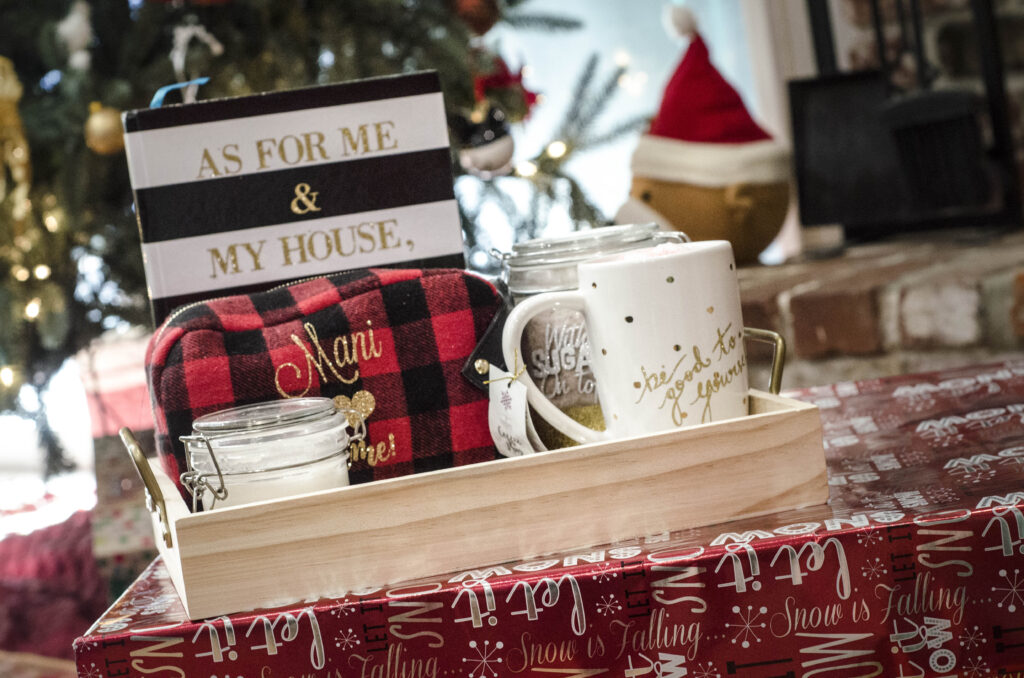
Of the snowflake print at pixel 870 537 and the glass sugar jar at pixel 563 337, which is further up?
the glass sugar jar at pixel 563 337

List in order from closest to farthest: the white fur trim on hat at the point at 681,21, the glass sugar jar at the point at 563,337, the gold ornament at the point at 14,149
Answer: the glass sugar jar at the point at 563,337
the gold ornament at the point at 14,149
the white fur trim on hat at the point at 681,21

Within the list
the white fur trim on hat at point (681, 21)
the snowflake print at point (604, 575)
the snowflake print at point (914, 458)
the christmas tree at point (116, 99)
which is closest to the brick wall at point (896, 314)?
the christmas tree at point (116, 99)

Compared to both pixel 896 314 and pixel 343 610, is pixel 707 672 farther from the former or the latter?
pixel 896 314

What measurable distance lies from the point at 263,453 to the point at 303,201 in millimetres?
261

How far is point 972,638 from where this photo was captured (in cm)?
45

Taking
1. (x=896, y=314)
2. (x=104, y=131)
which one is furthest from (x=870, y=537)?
(x=104, y=131)

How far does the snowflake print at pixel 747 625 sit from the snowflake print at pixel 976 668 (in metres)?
0.09

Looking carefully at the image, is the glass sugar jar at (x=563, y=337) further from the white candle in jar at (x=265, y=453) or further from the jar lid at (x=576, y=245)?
the white candle in jar at (x=265, y=453)

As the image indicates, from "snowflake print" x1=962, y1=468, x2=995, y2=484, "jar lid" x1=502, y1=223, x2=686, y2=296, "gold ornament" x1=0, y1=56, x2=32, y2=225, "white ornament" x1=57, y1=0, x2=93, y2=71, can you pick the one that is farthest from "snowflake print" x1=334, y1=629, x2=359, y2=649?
"white ornament" x1=57, y1=0, x2=93, y2=71

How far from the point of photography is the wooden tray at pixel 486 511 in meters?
0.45

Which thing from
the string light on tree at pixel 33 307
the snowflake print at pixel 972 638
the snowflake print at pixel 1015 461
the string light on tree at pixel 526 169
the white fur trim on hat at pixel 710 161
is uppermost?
the string light on tree at pixel 526 169

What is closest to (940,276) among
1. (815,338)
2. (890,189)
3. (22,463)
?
(815,338)

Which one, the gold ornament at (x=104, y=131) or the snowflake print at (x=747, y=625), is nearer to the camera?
the snowflake print at (x=747, y=625)

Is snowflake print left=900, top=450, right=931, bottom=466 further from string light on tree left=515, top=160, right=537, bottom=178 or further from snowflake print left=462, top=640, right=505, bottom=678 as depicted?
string light on tree left=515, top=160, right=537, bottom=178
